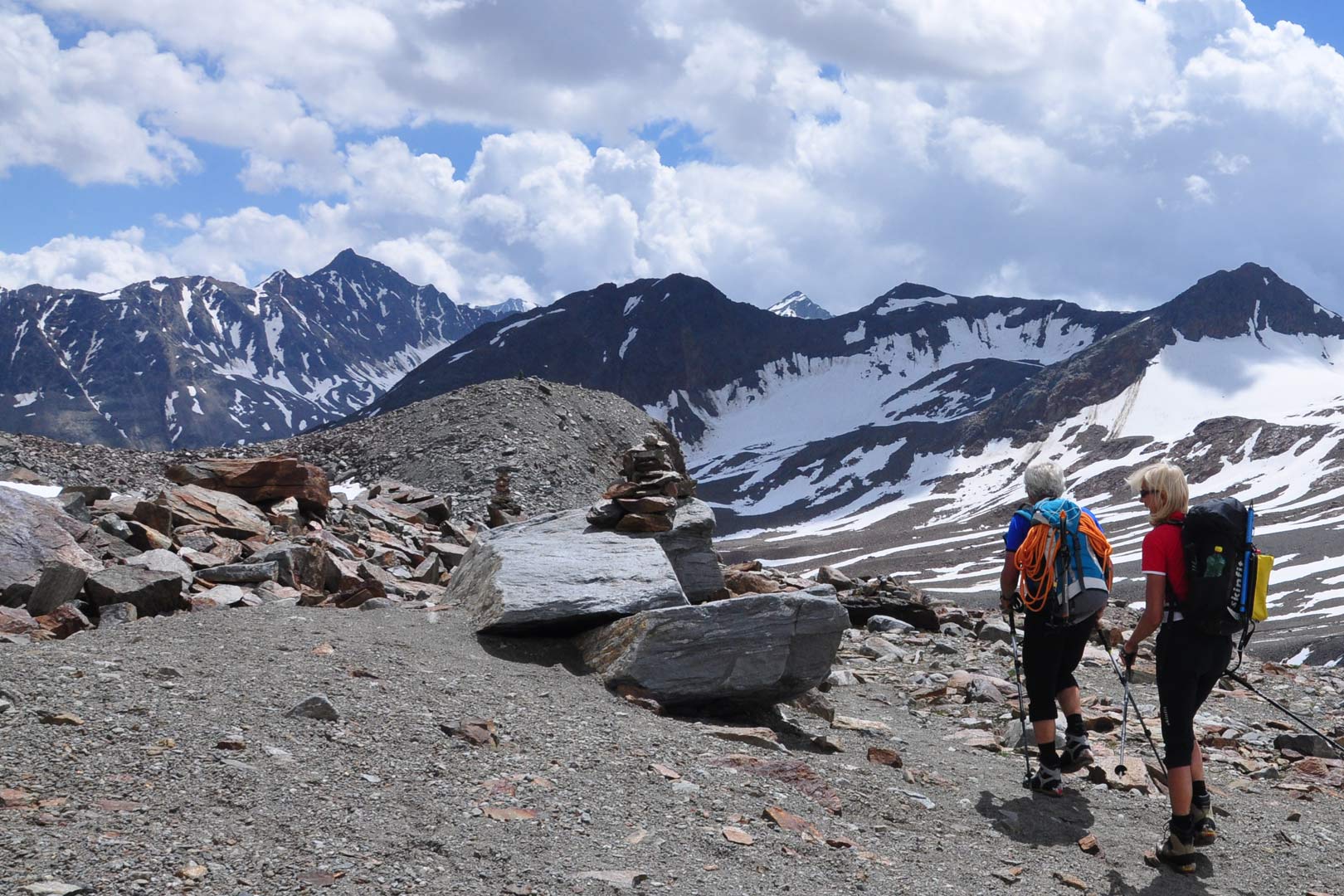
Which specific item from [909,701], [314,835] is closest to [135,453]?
[909,701]

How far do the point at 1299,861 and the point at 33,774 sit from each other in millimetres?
8682

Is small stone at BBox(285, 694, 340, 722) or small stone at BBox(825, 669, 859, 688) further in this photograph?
small stone at BBox(825, 669, 859, 688)

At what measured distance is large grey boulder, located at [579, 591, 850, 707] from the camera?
949 cm

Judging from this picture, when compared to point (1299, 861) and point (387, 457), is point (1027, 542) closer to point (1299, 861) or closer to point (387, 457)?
point (1299, 861)

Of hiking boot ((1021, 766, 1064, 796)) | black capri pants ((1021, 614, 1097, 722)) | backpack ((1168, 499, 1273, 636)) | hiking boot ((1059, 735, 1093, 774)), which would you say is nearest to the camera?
backpack ((1168, 499, 1273, 636))

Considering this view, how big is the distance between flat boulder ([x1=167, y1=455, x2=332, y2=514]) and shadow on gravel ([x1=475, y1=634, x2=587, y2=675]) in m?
10.5

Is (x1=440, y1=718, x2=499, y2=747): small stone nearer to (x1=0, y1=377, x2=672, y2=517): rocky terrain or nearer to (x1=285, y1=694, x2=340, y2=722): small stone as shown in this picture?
(x1=285, y1=694, x2=340, y2=722): small stone

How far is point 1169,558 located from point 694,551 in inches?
290

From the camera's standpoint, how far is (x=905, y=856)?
22.1ft

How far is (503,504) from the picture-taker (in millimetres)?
29484

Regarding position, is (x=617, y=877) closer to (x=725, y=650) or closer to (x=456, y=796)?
(x=456, y=796)

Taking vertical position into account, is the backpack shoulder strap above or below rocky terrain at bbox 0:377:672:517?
below

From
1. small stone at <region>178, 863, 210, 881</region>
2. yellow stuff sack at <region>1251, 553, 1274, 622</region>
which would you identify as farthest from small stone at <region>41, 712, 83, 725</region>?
yellow stuff sack at <region>1251, 553, 1274, 622</region>

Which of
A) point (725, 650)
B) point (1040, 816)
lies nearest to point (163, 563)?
point (725, 650)
